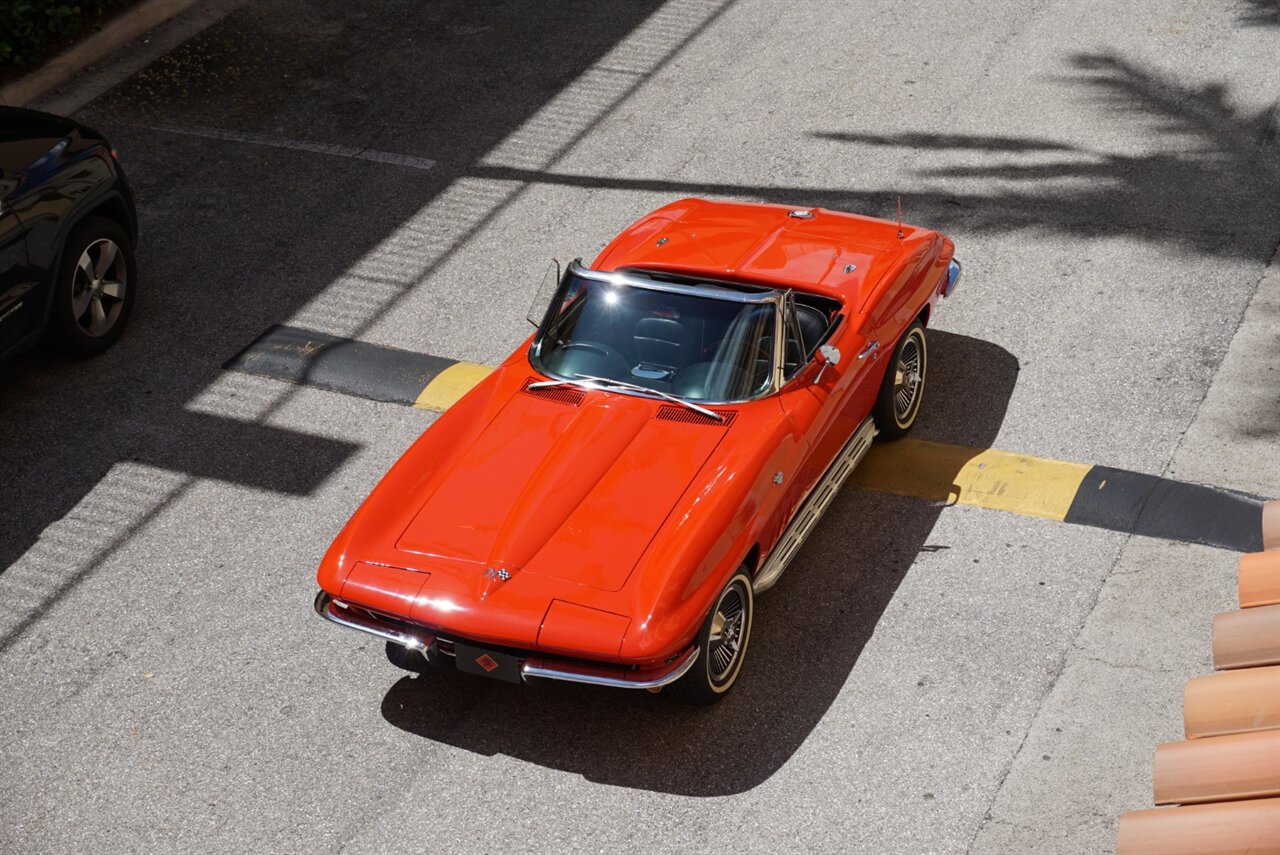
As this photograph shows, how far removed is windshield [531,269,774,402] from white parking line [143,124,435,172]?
4428 mm

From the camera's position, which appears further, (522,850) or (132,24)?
(132,24)

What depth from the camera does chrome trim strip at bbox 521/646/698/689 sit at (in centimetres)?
586

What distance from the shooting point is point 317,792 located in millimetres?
6145

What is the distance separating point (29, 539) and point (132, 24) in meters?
7.18

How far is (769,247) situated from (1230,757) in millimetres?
4442

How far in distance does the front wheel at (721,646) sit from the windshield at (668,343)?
0.97 m

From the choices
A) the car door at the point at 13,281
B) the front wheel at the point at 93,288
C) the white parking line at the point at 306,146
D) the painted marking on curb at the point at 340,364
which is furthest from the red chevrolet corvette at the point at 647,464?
the white parking line at the point at 306,146

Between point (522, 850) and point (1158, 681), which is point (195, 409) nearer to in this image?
Result: point (522, 850)

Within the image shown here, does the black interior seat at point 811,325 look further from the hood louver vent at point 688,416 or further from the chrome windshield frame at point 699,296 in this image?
the hood louver vent at point 688,416

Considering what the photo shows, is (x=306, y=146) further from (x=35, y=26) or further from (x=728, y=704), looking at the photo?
(x=728, y=704)

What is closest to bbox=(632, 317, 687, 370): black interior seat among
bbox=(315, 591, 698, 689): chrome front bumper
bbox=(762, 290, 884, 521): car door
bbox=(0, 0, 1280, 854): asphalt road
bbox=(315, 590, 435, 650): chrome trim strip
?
bbox=(762, 290, 884, 521): car door

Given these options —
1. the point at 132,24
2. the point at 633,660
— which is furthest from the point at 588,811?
the point at 132,24

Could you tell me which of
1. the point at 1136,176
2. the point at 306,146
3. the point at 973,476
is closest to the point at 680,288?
the point at 973,476

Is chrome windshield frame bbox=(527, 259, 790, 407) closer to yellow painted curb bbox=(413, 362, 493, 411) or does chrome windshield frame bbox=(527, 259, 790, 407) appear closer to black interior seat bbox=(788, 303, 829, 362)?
black interior seat bbox=(788, 303, 829, 362)
